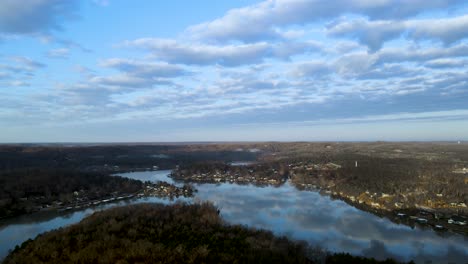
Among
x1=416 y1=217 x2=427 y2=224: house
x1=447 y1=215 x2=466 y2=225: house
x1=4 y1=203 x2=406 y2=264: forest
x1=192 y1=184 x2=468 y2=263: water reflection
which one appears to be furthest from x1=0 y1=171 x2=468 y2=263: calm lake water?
x1=4 y1=203 x2=406 y2=264: forest

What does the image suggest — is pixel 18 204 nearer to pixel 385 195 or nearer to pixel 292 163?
pixel 385 195

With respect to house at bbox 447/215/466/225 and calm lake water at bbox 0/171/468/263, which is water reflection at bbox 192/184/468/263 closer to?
calm lake water at bbox 0/171/468/263

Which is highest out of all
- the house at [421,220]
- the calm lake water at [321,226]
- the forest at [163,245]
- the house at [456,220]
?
the forest at [163,245]

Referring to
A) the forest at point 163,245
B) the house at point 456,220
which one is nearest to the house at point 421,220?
the house at point 456,220

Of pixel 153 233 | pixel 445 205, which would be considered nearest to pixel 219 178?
pixel 445 205

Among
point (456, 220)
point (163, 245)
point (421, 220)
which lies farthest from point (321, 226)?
point (163, 245)

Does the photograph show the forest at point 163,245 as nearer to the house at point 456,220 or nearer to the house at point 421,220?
the house at point 421,220
